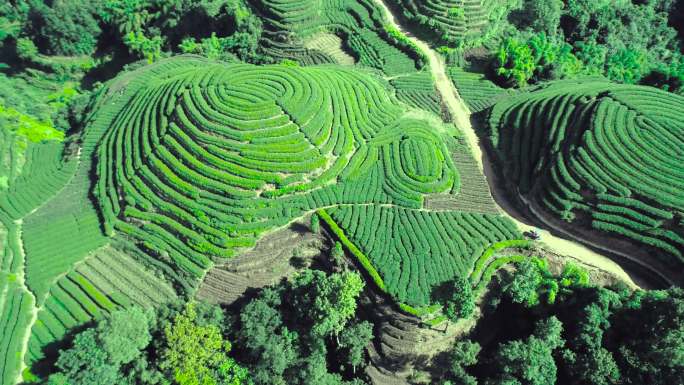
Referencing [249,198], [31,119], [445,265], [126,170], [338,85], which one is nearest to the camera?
[445,265]

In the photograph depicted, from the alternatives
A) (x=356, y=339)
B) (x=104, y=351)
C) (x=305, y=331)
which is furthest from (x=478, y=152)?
(x=104, y=351)

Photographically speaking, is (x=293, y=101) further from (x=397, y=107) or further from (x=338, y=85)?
(x=397, y=107)

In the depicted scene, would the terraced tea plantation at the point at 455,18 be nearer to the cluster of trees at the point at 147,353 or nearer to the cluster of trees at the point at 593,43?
the cluster of trees at the point at 593,43

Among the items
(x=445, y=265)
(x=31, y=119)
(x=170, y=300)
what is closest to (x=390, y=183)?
(x=445, y=265)

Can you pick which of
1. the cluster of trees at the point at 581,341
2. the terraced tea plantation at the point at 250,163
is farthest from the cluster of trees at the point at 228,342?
the cluster of trees at the point at 581,341

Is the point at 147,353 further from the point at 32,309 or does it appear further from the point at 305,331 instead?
the point at 305,331

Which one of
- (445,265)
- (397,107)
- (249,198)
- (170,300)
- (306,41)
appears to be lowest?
(170,300)

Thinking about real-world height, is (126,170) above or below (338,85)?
below
